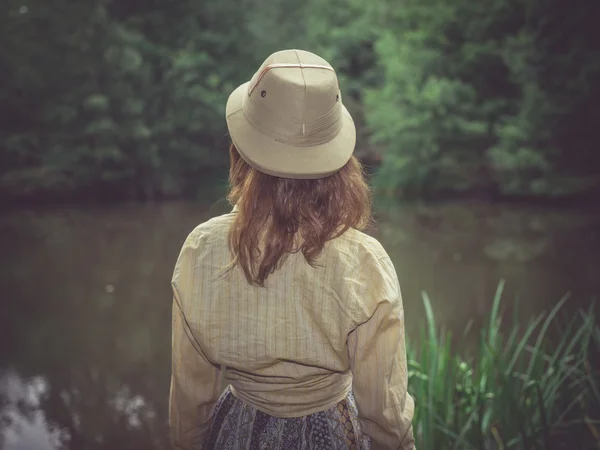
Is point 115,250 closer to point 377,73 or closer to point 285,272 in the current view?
point 285,272

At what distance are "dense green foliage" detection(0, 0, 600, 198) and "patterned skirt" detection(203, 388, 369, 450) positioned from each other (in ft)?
33.4

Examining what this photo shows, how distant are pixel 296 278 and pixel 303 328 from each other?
0.28ft

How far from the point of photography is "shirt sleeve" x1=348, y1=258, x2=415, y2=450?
95 cm

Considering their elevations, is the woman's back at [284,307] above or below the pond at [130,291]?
above

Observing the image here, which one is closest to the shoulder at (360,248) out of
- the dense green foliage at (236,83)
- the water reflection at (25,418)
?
the water reflection at (25,418)

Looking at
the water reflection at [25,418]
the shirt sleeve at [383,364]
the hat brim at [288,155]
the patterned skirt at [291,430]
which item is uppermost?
the hat brim at [288,155]

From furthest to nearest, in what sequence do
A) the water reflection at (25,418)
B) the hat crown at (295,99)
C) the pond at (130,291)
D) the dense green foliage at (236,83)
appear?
the dense green foliage at (236,83) < the pond at (130,291) < the water reflection at (25,418) < the hat crown at (295,99)

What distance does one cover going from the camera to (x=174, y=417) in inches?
45.3

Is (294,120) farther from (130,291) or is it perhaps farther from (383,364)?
(130,291)

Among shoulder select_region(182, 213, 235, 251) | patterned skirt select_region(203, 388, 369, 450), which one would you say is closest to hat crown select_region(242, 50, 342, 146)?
shoulder select_region(182, 213, 235, 251)

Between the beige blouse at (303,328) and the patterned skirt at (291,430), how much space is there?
0.02m

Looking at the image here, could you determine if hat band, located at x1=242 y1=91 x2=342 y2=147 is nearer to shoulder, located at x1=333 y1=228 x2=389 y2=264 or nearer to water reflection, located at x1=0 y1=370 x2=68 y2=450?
shoulder, located at x1=333 y1=228 x2=389 y2=264

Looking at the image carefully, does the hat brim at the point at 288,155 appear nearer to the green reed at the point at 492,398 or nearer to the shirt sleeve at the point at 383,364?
the shirt sleeve at the point at 383,364

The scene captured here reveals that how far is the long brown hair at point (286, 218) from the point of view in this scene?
0.97 metres
